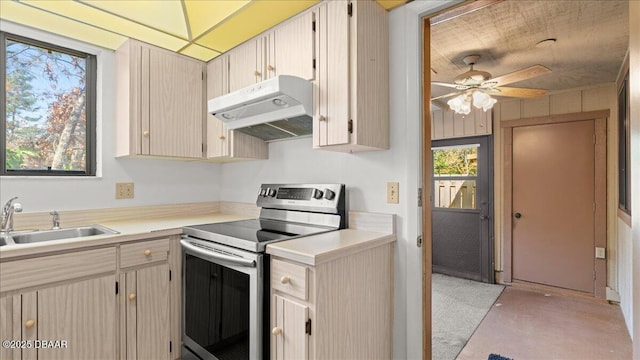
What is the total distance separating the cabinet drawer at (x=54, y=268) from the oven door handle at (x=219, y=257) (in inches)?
14.3

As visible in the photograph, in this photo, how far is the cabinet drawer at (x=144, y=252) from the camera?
1.73 metres

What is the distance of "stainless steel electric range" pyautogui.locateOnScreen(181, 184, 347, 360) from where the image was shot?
1441 millimetres

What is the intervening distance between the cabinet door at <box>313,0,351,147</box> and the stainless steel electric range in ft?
1.23

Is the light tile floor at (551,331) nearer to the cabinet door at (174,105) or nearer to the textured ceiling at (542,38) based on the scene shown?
the textured ceiling at (542,38)

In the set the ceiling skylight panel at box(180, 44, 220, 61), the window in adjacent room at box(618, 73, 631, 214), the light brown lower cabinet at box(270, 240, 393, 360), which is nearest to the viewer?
the light brown lower cabinet at box(270, 240, 393, 360)

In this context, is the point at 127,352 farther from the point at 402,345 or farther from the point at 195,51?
the point at 195,51

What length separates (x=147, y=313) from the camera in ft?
6.00

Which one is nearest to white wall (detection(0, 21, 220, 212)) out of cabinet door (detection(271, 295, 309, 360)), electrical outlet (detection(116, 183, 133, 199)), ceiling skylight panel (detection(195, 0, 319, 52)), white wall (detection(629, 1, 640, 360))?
electrical outlet (detection(116, 183, 133, 199))

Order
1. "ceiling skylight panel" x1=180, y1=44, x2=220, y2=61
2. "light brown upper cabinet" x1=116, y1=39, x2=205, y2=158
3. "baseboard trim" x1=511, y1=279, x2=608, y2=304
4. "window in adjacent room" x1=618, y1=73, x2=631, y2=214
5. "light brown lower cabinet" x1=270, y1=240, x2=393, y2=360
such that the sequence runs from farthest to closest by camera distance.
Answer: "baseboard trim" x1=511, y1=279, x2=608, y2=304
"window in adjacent room" x1=618, y1=73, x2=631, y2=214
"ceiling skylight panel" x1=180, y1=44, x2=220, y2=61
"light brown upper cabinet" x1=116, y1=39, x2=205, y2=158
"light brown lower cabinet" x1=270, y1=240, x2=393, y2=360

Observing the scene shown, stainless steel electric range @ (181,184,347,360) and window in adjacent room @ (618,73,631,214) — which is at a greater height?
window in adjacent room @ (618,73,631,214)

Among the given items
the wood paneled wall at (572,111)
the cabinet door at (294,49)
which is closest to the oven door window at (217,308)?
the cabinet door at (294,49)

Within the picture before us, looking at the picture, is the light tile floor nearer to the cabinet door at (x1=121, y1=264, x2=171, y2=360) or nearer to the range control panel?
the range control panel

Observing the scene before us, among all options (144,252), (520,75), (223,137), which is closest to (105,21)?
(223,137)

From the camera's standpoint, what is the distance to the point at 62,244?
151 cm
